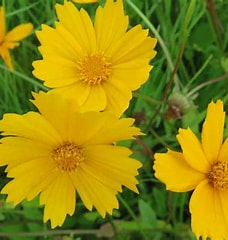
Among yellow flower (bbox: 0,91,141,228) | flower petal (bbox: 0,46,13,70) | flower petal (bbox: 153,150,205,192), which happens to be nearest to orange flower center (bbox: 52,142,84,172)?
yellow flower (bbox: 0,91,141,228)

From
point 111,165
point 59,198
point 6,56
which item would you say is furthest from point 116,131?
point 6,56

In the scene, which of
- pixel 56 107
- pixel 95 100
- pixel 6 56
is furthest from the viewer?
pixel 6 56

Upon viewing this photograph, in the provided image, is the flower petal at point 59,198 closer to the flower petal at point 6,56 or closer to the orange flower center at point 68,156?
the orange flower center at point 68,156

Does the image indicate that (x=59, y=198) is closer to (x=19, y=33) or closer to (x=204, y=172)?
(x=204, y=172)

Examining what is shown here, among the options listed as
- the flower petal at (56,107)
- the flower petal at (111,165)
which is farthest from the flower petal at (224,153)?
the flower petal at (56,107)

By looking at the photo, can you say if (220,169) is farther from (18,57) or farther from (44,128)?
(18,57)

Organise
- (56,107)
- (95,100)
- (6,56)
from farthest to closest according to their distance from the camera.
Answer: (6,56) → (95,100) → (56,107)

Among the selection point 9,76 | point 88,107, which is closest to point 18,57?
point 9,76
